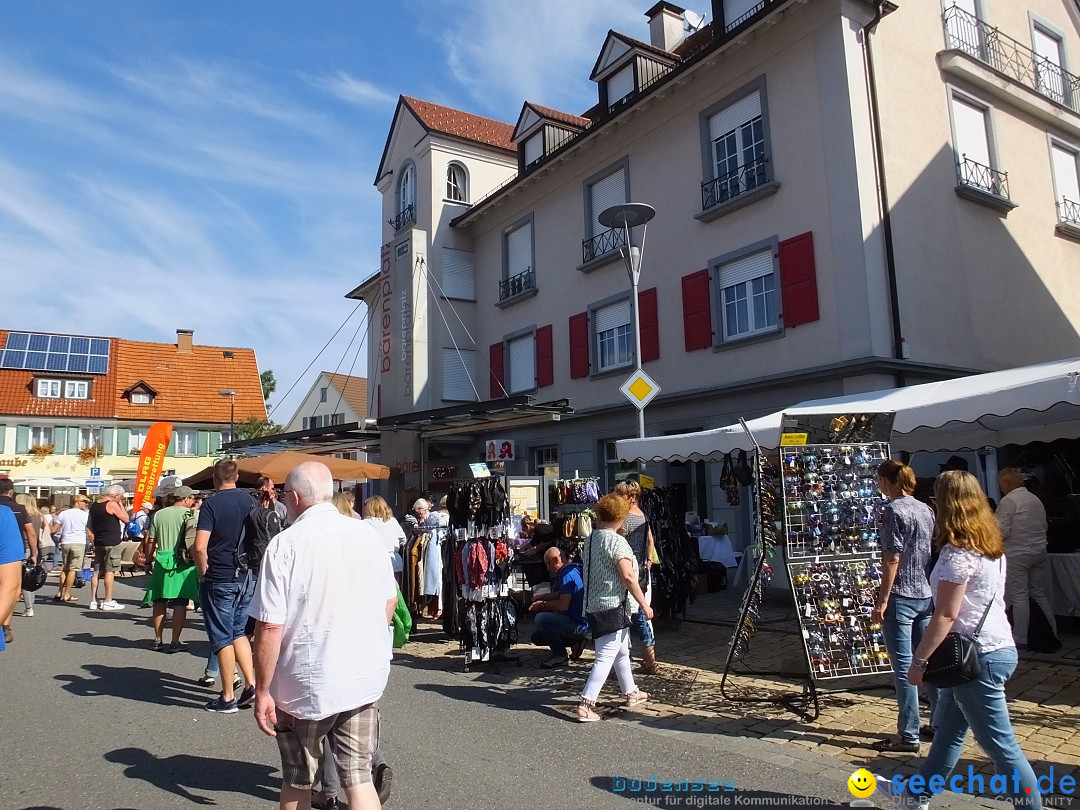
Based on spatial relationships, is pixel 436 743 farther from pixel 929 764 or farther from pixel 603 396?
pixel 603 396

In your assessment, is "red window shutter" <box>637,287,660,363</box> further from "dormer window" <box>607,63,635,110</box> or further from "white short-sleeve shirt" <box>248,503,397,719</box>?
"white short-sleeve shirt" <box>248,503,397,719</box>

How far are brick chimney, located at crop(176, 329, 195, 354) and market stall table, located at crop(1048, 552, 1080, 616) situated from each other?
45.9 meters

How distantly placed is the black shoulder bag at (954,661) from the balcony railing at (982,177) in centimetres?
1358

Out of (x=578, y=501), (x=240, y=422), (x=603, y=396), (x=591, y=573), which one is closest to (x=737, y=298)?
(x=603, y=396)

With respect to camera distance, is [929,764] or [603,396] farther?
[603,396]

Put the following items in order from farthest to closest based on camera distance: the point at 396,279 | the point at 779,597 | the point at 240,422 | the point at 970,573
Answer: the point at 240,422, the point at 396,279, the point at 779,597, the point at 970,573

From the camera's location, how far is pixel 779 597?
10953 mm

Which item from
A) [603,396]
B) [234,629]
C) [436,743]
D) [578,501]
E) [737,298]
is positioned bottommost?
[436,743]

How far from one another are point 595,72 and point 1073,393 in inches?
601

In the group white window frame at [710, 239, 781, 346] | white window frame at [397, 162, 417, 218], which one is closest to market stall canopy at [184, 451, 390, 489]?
white window frame at [710, 239, 781, 346]

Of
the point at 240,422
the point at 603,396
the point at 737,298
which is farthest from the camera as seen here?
the point at 240,422

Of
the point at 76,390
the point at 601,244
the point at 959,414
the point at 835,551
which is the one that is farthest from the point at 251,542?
the point at 76,390

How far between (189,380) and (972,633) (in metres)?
46.2

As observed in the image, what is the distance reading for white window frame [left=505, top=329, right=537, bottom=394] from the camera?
20.8 meters
